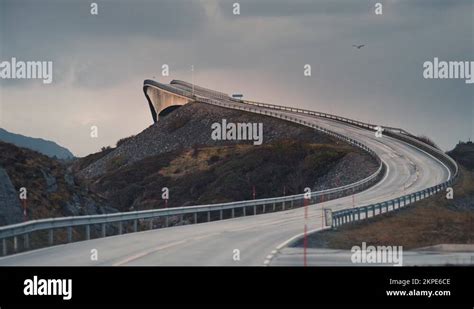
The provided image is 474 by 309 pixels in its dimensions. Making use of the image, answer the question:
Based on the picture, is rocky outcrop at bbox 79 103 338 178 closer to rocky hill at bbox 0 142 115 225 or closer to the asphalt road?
the asphalt road

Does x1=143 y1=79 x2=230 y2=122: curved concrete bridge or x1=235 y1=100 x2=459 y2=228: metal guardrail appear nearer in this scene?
x1=235 y1=100 x2=459 y2=228: metal guardrail

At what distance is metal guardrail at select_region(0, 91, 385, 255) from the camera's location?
86.6ft

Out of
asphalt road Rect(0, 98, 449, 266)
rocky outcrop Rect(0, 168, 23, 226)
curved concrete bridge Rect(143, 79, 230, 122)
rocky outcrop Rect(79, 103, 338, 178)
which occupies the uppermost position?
curved concrete bridge Rect(143, 79, 230, 122)

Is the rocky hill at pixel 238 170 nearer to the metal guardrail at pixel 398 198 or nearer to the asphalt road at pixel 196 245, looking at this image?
the metal guardrail at pixel 398 198

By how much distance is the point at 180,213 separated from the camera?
39.4 metres

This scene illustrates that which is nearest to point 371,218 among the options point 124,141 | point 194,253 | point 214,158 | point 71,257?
point 194,253

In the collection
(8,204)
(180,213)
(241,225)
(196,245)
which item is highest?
(8,204)

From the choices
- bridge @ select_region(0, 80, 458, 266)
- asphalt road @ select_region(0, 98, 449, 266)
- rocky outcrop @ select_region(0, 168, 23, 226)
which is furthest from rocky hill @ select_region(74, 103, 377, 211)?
rocky outcrop @ select_region(0, 168, 23, 226)
